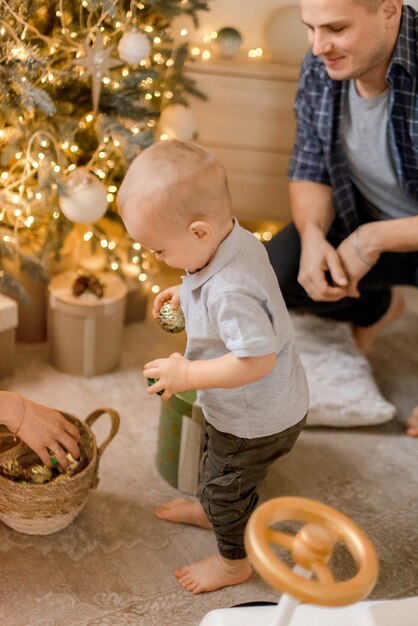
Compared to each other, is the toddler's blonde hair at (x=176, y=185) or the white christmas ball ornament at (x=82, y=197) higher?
the toddler's blonde hair at (x=176, y=185)

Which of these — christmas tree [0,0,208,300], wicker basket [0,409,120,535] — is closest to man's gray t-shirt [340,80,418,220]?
christmas tree [0,0,208,300]

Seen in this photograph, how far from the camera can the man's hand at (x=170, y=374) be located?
3.58ft

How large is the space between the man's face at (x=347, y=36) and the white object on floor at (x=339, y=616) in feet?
3.71

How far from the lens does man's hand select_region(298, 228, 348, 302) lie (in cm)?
171

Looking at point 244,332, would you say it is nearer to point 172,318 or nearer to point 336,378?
point 172,318

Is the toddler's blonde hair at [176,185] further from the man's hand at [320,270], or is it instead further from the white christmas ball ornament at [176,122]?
the white christmas ball ornament at [176,122]

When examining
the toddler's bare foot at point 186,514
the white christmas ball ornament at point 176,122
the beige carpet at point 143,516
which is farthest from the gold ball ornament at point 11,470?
the white christmas ball ornament at point 176,122

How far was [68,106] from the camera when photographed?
1738 millimetres

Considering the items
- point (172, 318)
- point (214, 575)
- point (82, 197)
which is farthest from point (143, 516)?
point (82, 197)

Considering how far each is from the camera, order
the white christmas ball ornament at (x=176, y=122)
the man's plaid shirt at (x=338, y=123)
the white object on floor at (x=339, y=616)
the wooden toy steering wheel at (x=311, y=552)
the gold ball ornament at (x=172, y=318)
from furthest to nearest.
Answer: the white christmas ball ornament at (x=176, y=122), the man's plaid shirt at (x=338, y=123), the gold ball ornament at (x=172, y=318), the white object on floor at (x=339, y=616), the wooden toy steering wheel at (x=311, y=552)

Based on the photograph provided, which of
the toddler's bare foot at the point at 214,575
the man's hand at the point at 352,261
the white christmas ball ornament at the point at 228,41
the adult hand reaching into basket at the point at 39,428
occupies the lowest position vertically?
the toddler's bare foot at the point at 214,575

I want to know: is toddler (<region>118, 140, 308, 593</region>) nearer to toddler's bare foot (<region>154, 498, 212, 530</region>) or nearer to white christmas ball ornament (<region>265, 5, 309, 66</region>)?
toddler's bare foot (<region>154, 498, 212, 530</region>)

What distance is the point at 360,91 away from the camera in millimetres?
1716

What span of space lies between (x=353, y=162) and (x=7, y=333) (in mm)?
→ 1011
